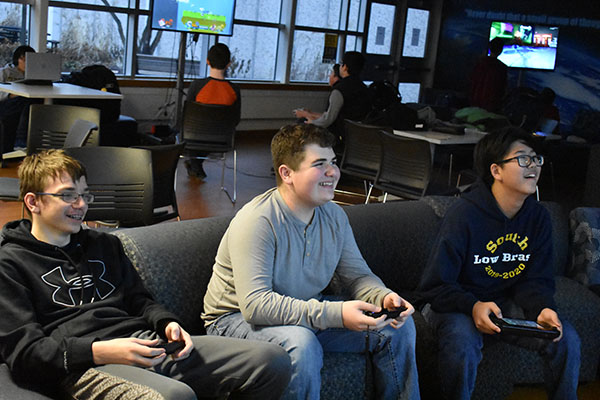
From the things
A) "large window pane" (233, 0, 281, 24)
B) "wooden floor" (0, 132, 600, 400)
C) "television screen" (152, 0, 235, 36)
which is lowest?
"wooden floor" (0, 132, 600, 400)

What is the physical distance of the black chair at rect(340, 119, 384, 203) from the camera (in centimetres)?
574

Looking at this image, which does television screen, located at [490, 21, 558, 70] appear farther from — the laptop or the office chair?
the office chair

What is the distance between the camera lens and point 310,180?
2.51 meters

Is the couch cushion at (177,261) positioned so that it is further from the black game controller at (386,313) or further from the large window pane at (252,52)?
the large window pane at (252,52)

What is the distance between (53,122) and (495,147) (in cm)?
283

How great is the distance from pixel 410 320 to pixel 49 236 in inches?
49.4

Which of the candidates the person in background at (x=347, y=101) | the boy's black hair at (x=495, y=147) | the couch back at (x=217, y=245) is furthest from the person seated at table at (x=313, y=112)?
the boy's black hair at (x=495, y=147)

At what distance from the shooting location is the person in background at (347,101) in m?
6.89

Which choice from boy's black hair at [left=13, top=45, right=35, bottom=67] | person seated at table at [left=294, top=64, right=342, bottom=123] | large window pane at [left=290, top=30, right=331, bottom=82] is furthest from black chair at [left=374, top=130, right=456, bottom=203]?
large window pane at [left=290, top=30, right=331, bottom=82]

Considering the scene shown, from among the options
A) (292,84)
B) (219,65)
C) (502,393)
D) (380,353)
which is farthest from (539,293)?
(292,84)

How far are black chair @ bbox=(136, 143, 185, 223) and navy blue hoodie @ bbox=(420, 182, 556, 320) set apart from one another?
1.52 m

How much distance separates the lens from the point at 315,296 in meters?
2.61

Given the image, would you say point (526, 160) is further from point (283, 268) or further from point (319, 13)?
point (319, 13)

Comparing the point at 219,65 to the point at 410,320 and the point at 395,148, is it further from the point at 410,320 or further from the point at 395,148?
the point at 410,320
